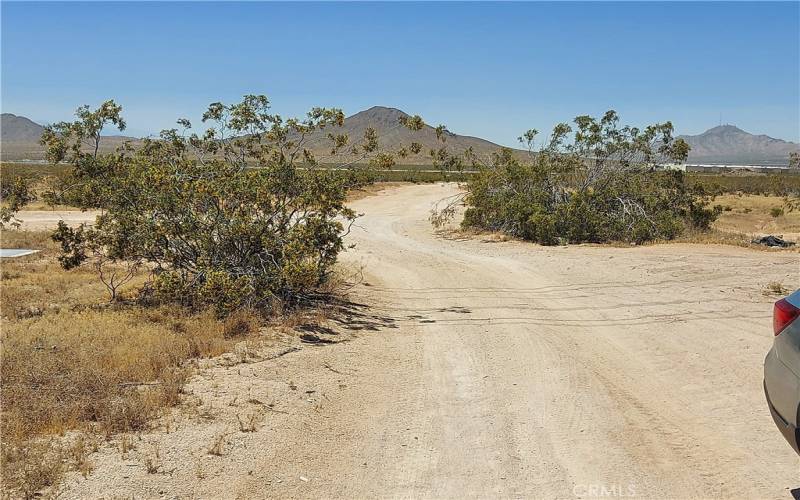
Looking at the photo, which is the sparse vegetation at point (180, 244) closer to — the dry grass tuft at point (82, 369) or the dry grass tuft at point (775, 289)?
the dry grass tuft at point (82, 369)

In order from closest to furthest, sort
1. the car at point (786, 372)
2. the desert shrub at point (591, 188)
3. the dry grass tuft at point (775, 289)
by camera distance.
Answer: the car at point (786, 372) < the dry grass tuft at point (775, 289) < the desert shrub at point (591, 188)

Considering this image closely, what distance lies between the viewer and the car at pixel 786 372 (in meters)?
3.64

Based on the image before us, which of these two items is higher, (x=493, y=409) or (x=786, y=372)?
(x=786, y=372)

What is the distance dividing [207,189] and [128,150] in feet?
11.0

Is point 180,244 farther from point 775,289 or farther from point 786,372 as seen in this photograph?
point 775,289

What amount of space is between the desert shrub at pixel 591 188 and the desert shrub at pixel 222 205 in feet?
36.4

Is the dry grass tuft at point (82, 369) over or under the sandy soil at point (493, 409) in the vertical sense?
over

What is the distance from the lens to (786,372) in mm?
3768

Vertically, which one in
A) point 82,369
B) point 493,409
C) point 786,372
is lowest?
point 493,409

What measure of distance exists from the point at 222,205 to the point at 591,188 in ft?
55.1

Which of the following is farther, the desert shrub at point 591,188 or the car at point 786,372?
the desert shrub at point 591,188

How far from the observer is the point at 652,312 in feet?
34.8

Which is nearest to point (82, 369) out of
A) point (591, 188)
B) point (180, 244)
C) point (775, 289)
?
point (180, 244)

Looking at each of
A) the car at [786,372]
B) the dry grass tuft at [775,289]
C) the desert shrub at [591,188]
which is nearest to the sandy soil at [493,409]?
the dry grass tuft at [775,289]
